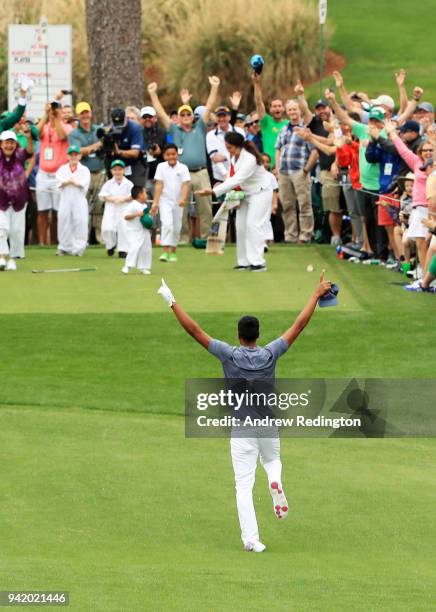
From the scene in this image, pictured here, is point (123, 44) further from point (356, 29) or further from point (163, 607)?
point (356, 29)

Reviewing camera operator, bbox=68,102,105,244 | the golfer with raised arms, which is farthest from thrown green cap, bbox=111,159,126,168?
the golfer with raised arms

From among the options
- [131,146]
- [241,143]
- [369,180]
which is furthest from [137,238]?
[131,146]

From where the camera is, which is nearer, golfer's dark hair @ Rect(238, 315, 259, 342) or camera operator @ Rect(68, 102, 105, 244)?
golfer's dark hair @ Rect(238, 315, 259, 342)

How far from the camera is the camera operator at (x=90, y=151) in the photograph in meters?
25.3

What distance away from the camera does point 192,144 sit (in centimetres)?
2519

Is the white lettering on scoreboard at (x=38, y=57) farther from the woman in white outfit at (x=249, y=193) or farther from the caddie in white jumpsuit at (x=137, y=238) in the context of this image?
the woman in white outfit at (x=249, y=193)

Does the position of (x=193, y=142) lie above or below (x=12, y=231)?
above

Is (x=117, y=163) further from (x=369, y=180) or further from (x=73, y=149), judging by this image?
(x=369, y=180)

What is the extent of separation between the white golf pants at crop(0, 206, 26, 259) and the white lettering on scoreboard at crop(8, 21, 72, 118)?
8.37m

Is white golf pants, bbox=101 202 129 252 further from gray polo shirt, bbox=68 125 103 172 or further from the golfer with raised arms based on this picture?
the golfer with raised arms

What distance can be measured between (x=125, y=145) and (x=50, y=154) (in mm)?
1344

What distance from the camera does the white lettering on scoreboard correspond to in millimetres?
31938

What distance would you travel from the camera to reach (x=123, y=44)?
29844 mm

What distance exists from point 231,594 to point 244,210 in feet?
43.8
